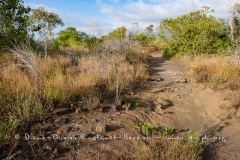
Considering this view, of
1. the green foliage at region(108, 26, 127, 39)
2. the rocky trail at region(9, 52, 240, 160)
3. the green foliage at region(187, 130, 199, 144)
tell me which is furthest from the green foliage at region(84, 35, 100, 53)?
the green foliage at region(187, 130, 199, 144)

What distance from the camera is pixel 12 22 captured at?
758 cm

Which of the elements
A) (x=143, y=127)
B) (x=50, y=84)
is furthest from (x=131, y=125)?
(x=50, y=84)

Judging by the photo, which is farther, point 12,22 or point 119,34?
point 119,34

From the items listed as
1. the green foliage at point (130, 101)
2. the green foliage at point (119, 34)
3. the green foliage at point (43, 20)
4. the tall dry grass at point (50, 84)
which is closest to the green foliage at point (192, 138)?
the green foliage at point (130, 101)

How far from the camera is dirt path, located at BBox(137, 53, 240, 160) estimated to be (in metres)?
3.89

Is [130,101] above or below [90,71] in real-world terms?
below

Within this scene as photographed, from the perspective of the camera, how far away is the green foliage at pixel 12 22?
7.26 metres

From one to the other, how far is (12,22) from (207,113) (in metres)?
7.22

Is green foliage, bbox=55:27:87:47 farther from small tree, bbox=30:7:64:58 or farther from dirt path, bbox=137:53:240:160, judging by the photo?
dirt path, bbox=137:53:240:160

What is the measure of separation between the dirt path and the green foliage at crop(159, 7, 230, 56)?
5.83 metres

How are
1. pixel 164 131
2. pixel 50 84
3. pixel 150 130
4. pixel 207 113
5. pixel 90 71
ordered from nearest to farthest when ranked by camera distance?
pixel 164 131 → pixel 150 130 → pixel 50 84 → pixel 207 113 → pixel 90 71

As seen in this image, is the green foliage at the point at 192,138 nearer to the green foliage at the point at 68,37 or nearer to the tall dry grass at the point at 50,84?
the tall dry grass at the point at 50,84

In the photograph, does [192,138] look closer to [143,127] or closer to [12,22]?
[143,127]

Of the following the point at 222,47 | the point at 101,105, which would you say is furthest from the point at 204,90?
the point at 222,47
